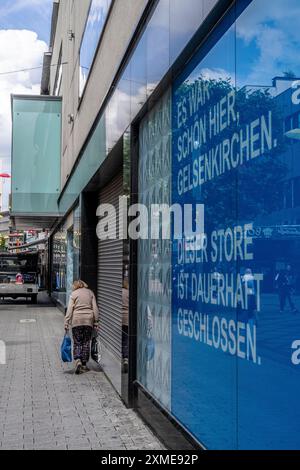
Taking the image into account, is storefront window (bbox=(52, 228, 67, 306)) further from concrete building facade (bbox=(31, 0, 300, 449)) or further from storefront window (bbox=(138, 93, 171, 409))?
storefront window (bbox=(138, 93, 171, 409))

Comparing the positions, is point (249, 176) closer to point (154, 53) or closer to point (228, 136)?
point (228, 136)

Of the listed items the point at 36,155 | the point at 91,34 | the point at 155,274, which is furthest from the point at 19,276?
the point at 155,274

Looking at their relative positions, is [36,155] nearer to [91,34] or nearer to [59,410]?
[91,34]

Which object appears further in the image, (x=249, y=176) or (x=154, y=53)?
(x=154, y=53)

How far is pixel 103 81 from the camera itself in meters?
11.2

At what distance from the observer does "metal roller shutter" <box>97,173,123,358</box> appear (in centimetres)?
1050

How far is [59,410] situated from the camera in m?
7.00

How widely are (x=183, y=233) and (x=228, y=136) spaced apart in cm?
135

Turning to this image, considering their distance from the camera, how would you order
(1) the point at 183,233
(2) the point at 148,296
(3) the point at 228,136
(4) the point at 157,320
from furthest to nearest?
(2) the point at 148,296
(4) the point at 157,320
(1) the point at 183,233
(3) the point at 228,136

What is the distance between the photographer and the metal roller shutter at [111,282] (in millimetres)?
10500

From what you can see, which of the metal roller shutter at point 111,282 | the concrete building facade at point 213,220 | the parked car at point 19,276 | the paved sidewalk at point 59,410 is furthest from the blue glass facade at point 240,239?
the parked car at point 19,276

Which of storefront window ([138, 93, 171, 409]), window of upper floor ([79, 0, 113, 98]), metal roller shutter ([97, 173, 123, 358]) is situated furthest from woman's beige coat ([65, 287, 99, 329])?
window of upper floor ([79, 0, 113, 98])

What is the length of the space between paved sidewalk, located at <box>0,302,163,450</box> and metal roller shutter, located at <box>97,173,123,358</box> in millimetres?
1073
